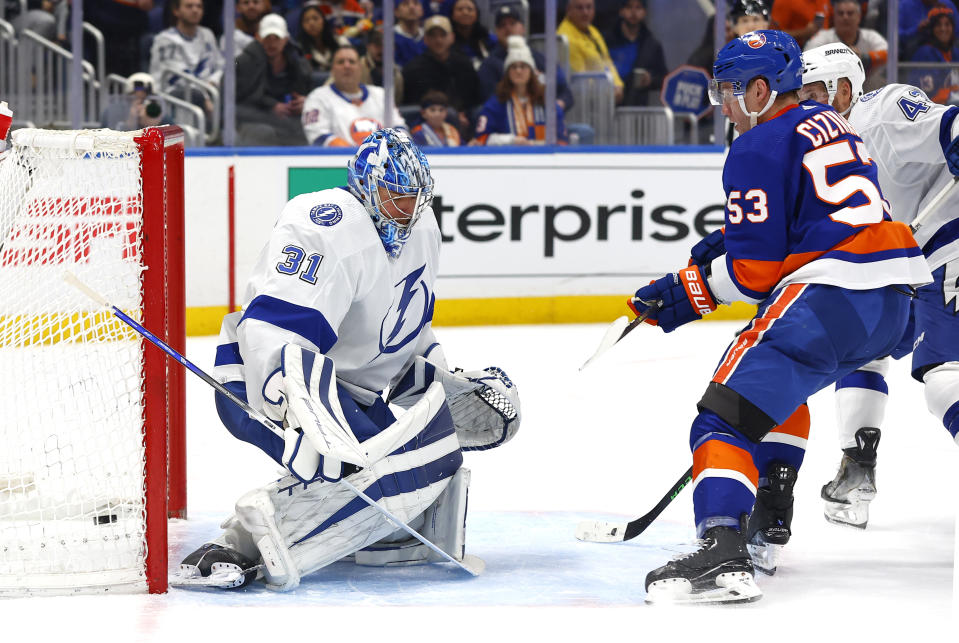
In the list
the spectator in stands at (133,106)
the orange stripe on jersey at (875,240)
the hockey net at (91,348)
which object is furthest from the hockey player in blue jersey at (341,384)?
the spectator in stands at (133,106)

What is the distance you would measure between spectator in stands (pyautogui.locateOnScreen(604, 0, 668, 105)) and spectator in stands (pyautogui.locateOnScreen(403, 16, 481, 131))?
2.34 feet

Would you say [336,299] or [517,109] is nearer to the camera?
[336,299]

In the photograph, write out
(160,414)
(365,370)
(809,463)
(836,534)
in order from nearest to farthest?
(160,414) < (365,370) < (836,534) < (809,463)

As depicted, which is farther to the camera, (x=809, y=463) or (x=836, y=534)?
(x=809, y=463)

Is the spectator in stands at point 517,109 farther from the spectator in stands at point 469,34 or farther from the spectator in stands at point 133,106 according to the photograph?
the spectator in stands at point 133,106

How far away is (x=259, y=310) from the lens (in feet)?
8.77

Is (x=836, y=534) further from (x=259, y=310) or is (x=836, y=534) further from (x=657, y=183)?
(x=657, y=183)

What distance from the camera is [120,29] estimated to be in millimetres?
6340

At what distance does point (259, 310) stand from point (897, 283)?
123 centimetres

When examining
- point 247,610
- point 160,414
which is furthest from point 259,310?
point 247,610

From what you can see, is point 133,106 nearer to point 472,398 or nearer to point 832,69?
point 472,398

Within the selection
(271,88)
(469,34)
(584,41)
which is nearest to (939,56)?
(584,41)

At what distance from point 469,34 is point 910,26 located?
2156 millimetres

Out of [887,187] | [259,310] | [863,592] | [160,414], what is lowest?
[863,592]
